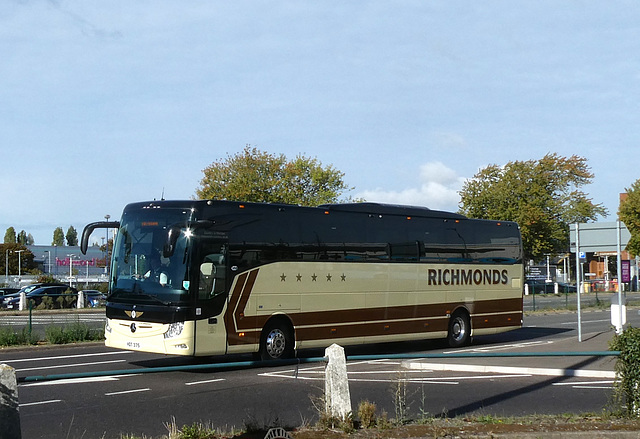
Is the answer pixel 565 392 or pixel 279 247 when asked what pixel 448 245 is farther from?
pixel 565 392

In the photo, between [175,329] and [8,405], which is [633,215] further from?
[8,405]

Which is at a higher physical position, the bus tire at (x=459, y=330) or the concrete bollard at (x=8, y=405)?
the concrete bollard at (x=8, y=405)

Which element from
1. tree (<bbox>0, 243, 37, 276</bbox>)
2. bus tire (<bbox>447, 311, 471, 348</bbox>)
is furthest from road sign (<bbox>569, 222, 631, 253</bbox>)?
tree (<bbox>0, 243, 37, 276</bbox>)

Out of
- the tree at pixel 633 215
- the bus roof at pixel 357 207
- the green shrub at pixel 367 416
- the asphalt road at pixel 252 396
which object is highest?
the tree at pixel 633 215

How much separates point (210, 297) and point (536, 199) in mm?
51090

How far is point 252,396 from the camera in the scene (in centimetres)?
1240

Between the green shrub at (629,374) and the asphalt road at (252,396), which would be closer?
the green shrub at (629,374)

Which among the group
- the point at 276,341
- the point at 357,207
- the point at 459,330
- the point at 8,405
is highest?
the point at 357,207

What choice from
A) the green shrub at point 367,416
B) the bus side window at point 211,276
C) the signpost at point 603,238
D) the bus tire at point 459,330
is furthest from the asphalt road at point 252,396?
the signpost at point 603,238

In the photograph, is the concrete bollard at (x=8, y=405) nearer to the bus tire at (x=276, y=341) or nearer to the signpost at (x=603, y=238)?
the bus tire at (x=276, y=341)

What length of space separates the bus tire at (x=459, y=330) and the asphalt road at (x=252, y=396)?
5.37m

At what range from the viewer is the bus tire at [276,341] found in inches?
693

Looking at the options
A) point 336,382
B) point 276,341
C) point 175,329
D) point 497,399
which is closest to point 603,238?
point 276,341

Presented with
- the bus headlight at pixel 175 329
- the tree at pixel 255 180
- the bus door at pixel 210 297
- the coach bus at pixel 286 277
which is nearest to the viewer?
the bus headlight at pixel 175 329
